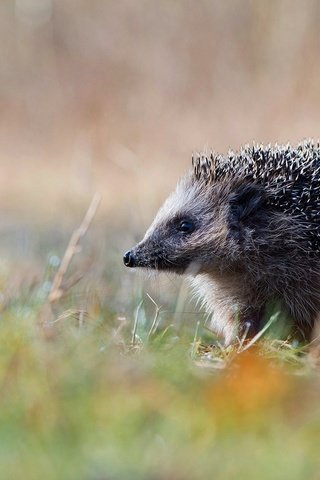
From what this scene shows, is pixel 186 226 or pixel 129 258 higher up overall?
pixel 186 226

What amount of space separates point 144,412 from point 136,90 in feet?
38.6

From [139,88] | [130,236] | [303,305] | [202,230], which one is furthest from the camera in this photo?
[139,88]

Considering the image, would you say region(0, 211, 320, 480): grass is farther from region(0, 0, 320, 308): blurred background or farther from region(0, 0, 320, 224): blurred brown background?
region(0, 0, 320, 224): blurred brown background

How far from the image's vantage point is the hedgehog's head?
187 inches

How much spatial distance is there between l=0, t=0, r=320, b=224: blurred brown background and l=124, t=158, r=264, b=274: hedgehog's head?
5.58 m

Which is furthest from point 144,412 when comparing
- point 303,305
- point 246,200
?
point 246,200

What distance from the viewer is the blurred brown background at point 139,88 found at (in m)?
12.1

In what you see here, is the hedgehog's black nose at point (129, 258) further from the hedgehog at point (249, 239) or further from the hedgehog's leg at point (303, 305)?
the hedgehog's leg at point (303, 305)

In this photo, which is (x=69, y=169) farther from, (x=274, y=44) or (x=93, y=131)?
(x=274, y=44)

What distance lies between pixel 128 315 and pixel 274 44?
29.8ft

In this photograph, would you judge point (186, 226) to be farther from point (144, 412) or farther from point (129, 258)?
point (144, 412)

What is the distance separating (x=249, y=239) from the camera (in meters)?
4.74

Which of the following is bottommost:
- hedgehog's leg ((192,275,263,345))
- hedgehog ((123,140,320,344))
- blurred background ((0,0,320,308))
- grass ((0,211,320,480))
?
grass ((0,211,320,480))

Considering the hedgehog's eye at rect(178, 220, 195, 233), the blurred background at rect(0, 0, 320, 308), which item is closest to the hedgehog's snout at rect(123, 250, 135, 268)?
the hedgehog's eye at rect(178, 220, 195, 233)
